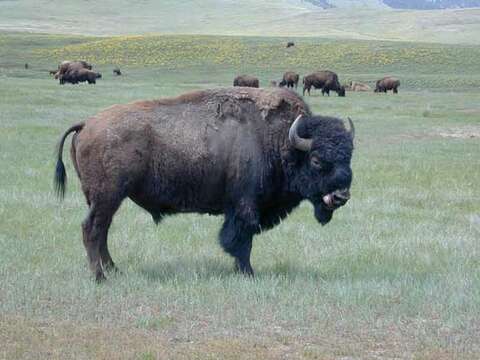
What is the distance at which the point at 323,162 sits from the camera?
9148 millimetres

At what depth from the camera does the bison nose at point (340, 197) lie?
891cm

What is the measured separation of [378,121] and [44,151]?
50.8 ft

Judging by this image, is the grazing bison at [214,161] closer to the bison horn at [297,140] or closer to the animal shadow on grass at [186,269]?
the bison horn at [297,140]

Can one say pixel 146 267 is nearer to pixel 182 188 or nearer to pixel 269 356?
pixel 182 188

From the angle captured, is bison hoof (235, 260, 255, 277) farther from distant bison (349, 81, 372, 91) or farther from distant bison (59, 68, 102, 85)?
distant bison (349, 81, 372, 91)

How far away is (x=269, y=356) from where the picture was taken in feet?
20.6

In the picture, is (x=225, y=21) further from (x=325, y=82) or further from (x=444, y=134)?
(x=444, y=134)

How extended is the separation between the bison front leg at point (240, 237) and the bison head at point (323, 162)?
654 millimetres

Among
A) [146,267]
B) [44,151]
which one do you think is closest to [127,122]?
[146,267]

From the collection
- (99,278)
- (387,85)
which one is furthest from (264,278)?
(387,85)

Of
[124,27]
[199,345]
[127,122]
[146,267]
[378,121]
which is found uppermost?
[127,122]

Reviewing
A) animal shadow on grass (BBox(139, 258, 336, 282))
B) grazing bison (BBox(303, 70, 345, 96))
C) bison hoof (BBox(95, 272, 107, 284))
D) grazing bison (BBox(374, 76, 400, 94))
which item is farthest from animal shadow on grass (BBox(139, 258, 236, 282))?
grazing bison (BBox(374, 76, 400, 94))

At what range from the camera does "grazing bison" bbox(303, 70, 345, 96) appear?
2218 inches

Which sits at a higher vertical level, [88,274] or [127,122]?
[127,122]
